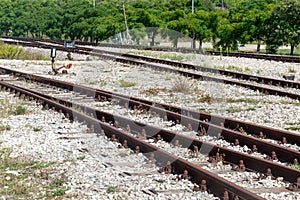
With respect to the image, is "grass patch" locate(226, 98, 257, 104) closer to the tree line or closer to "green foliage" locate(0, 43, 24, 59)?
"green foliage" locate(0, 43, 24, 59)

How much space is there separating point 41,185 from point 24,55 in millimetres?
25460

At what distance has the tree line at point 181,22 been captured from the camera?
1651 inches

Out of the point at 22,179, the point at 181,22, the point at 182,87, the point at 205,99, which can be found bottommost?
the point at 22,179

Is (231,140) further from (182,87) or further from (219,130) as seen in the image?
(182,87)

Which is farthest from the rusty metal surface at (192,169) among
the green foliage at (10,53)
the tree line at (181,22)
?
the tree line at (181,22)

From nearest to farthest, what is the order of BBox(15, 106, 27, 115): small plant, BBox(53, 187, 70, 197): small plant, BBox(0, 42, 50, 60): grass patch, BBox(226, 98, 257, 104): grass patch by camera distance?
BBox(53, 187, 70, 197): small plant → BBox(15, 106, 27, 115): small plant → BBox(226, 98, 257, 104): grass patch → BBox(0, 42, 50, 60): grass patch

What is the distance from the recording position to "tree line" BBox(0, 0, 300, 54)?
41.9 m

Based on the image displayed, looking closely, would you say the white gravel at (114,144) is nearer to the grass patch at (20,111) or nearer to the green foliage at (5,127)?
the green foliage at (5,127)

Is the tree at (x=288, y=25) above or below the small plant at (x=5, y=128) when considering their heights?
above

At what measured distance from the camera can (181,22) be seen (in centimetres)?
4738

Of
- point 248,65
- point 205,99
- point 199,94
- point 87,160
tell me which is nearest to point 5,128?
point 87,160

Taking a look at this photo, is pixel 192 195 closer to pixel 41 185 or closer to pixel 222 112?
pixel 41 185

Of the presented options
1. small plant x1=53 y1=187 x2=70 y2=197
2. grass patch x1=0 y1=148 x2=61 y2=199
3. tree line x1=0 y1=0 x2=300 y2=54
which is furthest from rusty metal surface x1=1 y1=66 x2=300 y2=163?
tree line x1=0 y1=0 x2=300 y2=54

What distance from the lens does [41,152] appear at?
925 cm
